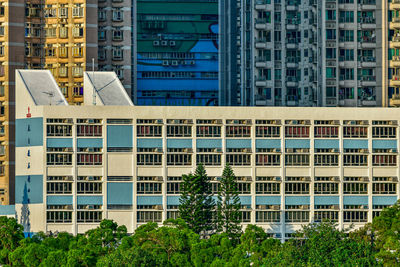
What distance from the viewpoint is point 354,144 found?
401 feet

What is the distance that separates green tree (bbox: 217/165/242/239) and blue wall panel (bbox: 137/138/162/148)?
283 inches

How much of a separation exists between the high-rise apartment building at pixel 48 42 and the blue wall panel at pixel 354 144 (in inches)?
1181

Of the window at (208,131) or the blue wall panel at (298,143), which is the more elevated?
the window at (208,131)

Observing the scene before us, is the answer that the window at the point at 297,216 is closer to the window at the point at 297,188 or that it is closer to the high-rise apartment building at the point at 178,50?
the window at the point at 297,188

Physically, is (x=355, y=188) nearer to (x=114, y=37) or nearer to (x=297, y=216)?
(x=297, y=216)

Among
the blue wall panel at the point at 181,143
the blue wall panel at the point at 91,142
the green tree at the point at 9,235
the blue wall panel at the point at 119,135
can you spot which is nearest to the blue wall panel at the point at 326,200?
the blue wall panel at the point at 181,143

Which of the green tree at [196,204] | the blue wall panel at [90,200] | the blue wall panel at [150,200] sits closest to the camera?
the green tree at [196,204]

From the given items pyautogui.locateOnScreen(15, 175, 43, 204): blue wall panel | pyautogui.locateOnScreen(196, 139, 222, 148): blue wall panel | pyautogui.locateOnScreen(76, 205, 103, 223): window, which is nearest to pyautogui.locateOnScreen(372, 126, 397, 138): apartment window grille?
pyautogui.locateOnScreen(196, 139, 222, 148): blue wall panel

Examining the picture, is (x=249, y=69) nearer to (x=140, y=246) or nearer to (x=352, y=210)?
(x=352, y=210)

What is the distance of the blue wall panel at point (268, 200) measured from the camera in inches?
4761

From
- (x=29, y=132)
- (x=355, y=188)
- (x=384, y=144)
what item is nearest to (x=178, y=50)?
(x=29, y=132)

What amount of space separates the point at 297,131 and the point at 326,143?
321 cm

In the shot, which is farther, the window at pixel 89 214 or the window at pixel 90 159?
the window at pixel 90 159

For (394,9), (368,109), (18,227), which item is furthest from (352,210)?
(18,227)
